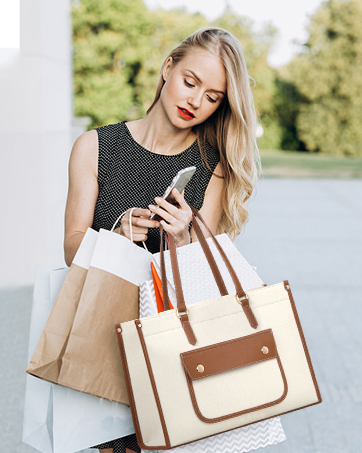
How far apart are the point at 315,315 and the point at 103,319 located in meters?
3.34

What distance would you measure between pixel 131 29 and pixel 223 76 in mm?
27698

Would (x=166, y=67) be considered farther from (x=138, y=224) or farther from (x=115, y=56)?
(x=115, y=56)

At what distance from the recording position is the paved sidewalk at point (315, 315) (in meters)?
2.73

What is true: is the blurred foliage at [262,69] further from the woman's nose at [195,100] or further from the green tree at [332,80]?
the woman's nose at [195,100]

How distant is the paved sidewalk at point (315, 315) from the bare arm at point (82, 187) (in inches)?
56.2

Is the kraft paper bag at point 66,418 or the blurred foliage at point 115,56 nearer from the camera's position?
the kraft paper bag at point 66,418

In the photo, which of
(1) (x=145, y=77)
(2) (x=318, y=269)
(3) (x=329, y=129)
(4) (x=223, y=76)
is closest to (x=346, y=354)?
(2) (x=318, y=269)

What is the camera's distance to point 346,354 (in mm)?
3625

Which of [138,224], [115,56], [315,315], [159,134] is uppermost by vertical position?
[115,56]

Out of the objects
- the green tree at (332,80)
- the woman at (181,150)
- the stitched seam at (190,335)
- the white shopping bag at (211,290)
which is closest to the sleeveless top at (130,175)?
the woman at (181,150)

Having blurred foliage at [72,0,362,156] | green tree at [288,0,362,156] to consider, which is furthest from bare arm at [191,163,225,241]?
green tree at [288,0,362,156]

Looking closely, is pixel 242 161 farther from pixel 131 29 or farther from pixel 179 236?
pixel 131 29

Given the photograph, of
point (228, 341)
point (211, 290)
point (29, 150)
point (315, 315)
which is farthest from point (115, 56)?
point (228, 341)

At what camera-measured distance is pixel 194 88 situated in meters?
1.63
